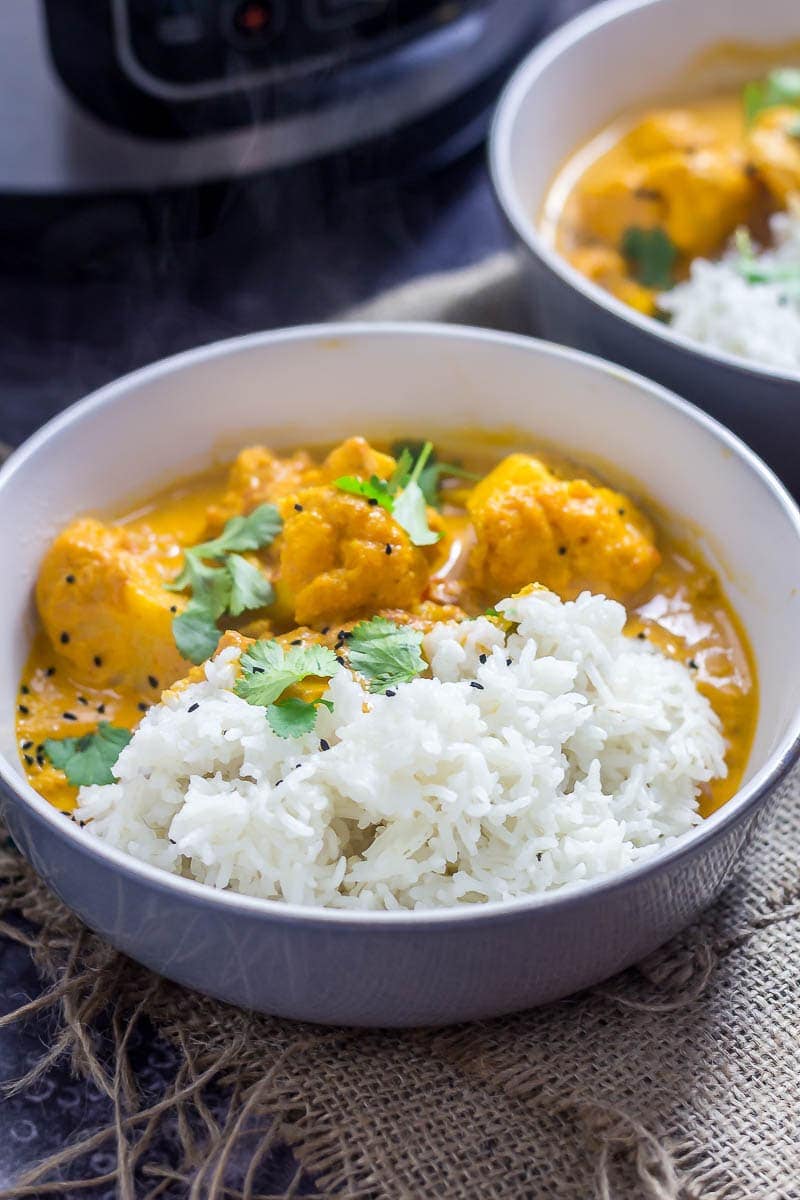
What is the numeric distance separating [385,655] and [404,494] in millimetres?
470

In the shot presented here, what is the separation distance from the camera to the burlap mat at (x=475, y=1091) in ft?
6.45

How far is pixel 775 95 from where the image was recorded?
3910 millimetres

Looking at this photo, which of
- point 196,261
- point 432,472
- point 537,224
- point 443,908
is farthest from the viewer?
point 196,261

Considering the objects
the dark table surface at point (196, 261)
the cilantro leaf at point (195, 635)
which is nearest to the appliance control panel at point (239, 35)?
the dark table surface at point (196, 261)

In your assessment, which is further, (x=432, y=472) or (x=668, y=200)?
(x=668, y=200)

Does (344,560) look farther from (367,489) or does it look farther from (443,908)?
(443,908)

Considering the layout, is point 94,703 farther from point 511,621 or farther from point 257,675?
point 511,621

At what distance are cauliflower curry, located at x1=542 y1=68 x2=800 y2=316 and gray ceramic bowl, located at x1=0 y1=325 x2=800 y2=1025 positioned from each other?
2.21 feet

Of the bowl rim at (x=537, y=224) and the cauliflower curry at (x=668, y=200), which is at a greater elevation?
the bowl rim at (x=537, y=224)

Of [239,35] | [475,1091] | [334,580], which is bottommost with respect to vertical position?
[475,1091]

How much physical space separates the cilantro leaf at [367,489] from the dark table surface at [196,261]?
1100mm

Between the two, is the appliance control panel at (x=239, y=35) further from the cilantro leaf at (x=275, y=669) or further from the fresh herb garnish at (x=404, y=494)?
the cilantro leaf at (x=275, y=669)

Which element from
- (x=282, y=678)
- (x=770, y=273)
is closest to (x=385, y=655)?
(x=282, y=678)

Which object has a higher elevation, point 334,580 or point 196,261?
point 334,580
